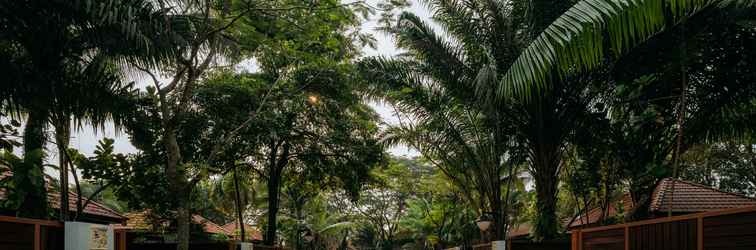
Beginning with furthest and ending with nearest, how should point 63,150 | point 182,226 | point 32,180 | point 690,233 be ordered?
1. point 182,226
2. point 63,150
3. point 32,180
4. point 690,233

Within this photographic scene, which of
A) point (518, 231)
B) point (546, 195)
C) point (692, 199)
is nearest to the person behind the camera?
point (546, 195)

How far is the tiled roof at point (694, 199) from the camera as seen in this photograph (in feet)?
49.6

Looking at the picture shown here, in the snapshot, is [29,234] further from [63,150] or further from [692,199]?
[692,199]

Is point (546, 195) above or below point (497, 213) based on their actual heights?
above

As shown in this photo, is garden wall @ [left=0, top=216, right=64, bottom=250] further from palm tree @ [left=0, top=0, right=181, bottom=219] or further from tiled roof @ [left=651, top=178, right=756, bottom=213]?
tiled roof @ [left=651, top=178, right=756, bottom=213]

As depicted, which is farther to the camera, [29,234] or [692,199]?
[692,199]

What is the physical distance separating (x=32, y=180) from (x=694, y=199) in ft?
51.1

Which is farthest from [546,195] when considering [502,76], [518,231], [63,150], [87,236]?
[518,231]

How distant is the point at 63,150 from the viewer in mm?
7855

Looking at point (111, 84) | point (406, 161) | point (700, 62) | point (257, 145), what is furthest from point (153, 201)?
point (406, 161)

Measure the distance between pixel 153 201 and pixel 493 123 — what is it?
6.12 meters

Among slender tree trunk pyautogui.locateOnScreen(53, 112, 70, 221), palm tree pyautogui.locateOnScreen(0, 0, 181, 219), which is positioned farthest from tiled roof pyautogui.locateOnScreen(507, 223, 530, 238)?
palm tree pyautogui.locateOnScreen(0, 0, 181, 219)

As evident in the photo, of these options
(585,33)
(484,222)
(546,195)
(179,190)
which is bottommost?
(484,222)

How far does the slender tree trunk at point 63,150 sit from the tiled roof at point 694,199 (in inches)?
512
